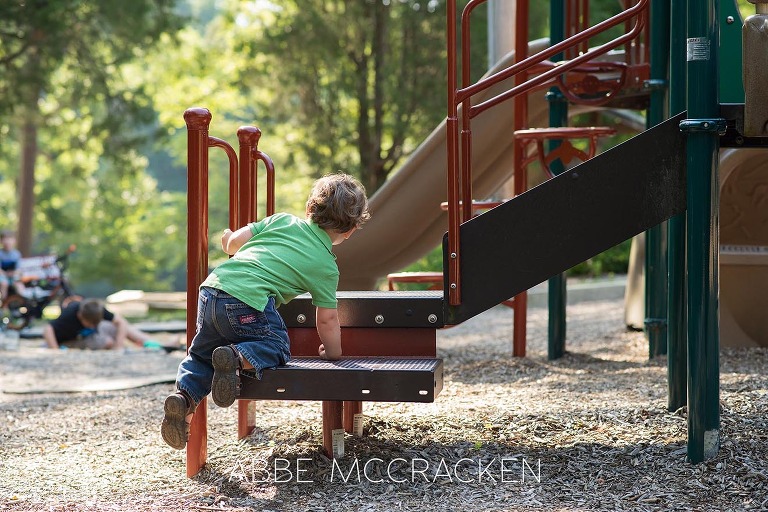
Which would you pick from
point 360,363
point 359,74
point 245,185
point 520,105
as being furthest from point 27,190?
point 360,363

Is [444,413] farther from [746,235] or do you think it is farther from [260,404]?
[746,235]

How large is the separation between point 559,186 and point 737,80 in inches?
67.0

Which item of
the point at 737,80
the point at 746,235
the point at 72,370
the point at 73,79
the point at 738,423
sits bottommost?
the point at 72,370

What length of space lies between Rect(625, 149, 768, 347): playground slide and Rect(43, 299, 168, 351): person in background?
5831 millimetres

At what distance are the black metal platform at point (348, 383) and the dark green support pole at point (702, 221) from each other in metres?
1.02

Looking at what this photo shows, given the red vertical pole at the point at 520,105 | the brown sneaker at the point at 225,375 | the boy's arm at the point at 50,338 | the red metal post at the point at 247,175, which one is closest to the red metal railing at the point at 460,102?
the brown sneaker at the point at 225,375

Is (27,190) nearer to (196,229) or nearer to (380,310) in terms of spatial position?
(196,229)

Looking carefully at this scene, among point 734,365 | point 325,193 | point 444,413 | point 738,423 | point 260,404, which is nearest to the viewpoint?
point 325,193

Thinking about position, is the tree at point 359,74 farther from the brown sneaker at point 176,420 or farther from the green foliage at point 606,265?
the brown sneaker at point 176,420

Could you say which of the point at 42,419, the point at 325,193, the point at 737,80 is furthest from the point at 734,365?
the point at 42,419

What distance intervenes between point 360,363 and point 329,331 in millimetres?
194

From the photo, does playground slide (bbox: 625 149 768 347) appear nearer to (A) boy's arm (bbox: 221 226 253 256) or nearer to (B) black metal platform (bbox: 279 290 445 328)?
(B) black metal platform (bbox: 279 290 445 328)

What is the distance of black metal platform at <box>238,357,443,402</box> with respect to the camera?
3.40m

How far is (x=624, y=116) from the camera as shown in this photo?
343 inches
